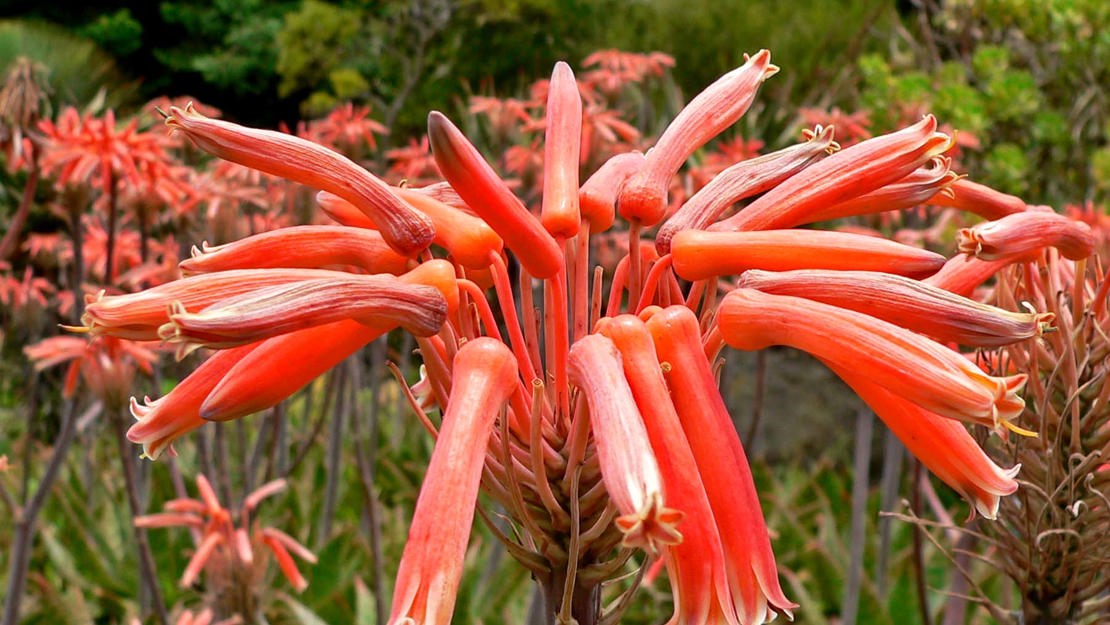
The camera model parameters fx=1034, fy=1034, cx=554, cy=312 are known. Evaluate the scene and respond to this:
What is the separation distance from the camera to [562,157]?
0.99 m

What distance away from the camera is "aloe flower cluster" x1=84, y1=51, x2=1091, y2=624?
2.45ft

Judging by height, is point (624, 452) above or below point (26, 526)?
above

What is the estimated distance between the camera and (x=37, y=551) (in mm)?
3812

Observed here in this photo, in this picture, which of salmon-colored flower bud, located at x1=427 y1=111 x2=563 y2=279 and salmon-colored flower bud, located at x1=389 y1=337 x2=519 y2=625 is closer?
salmon-colored flower bud, located at x1=389 y1=337 x2=519 y2=625

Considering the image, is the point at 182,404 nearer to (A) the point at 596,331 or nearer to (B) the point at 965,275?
(A) the point at 596,331

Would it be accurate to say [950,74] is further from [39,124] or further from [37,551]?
[37,551]

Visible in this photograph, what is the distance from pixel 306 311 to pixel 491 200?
8.1 inches

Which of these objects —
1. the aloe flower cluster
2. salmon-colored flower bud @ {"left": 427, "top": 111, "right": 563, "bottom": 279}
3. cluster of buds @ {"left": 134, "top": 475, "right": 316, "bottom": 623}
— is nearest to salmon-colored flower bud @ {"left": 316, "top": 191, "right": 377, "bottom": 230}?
the aloe flower cluster

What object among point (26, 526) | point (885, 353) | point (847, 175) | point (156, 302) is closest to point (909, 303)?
point (885, 353)

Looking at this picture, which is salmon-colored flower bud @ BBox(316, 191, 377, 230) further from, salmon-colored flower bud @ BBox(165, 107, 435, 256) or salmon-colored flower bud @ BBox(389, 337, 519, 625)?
salmon-colored flower bud @ BBox(389, 337, 519, 625)

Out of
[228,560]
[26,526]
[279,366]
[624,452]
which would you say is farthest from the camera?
[26,526]

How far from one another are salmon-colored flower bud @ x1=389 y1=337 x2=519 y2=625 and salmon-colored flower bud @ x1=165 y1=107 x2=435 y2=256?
0.56 ft

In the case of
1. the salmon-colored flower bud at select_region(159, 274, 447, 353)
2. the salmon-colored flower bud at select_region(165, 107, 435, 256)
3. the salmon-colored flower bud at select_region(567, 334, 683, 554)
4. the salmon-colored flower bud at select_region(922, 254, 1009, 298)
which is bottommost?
the salmon-colored flower bud at select_region(567, 334, 683, 554)

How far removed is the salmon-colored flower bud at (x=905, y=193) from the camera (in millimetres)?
1010
